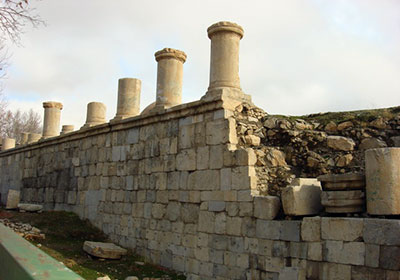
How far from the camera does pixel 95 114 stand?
13.4m

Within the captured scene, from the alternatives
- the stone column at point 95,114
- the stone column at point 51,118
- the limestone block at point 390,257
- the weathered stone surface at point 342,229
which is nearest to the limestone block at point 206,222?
the weathered stone surface at point 342,229

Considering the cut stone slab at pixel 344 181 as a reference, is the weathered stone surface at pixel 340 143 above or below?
above

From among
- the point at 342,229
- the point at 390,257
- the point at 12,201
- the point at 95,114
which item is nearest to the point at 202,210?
the point at 342,229

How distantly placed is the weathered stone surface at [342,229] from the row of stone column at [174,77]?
3475mm

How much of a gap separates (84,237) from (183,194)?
3.98 metres

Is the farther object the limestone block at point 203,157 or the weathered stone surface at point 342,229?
the limestone block at point 203,157

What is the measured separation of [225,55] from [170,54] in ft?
6.78

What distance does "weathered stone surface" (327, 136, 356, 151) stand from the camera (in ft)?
24.6

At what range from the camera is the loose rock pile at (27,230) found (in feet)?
33.5

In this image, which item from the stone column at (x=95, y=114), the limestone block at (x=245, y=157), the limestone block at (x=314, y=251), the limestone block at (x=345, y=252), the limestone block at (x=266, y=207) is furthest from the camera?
the stone column at (x=95, y=114)

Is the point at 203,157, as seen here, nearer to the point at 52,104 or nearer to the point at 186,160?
the point at 186,160

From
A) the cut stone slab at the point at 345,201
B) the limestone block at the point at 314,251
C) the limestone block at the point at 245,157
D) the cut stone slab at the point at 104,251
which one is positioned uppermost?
the limestone block at the point at 245,157

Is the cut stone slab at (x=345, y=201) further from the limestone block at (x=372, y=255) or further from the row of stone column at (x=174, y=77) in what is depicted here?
the row of stone column at (x=174, y=77)

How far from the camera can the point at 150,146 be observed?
9906mm
